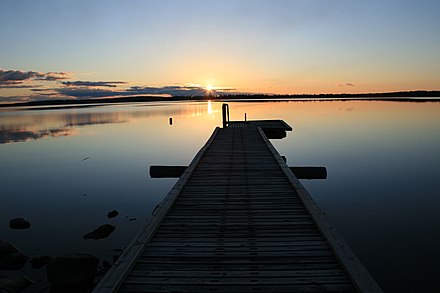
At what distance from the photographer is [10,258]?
8195mm

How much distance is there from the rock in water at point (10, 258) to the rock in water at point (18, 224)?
7.20ft

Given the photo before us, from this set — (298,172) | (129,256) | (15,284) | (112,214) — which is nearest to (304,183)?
(298,172)

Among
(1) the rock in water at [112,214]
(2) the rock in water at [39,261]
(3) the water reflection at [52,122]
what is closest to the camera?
(2) the rock in water at [39,261]

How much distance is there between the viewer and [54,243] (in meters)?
9.53

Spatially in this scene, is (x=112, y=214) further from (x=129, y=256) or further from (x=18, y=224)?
(x=129, y=256)

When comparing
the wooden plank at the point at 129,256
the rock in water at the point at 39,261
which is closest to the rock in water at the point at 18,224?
the rock in water at the point at 39,261

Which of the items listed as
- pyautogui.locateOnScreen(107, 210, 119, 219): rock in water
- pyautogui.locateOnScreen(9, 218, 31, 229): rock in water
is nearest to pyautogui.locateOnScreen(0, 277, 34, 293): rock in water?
pyautogui.locateOnScreen(9, 218, 31, 229): rock in water

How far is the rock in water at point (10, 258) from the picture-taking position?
8016mm

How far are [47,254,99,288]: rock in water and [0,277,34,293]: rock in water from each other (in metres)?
0.73

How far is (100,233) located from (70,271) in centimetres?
292

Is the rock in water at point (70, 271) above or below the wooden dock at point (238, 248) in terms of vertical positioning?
below

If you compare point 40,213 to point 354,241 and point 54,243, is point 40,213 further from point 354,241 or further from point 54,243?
point 354,241

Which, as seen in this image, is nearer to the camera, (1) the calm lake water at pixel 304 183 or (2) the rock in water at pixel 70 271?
(2) the rock in water at pixel 70 271

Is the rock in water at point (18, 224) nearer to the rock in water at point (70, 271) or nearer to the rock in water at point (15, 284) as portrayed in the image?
the rock in water at point (15, 284)
